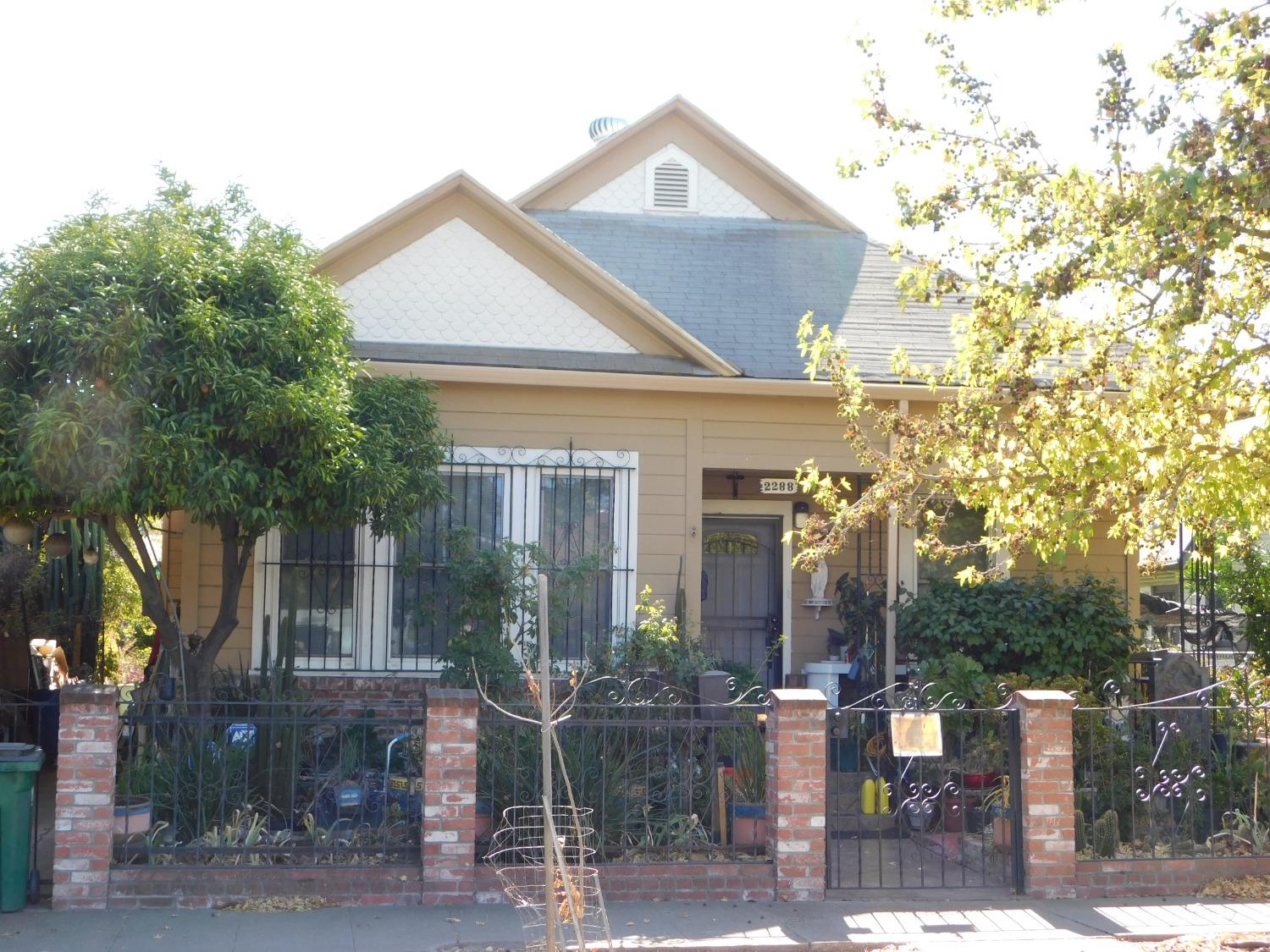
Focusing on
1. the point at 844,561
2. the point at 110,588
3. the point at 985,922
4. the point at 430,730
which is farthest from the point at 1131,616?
the point at 110,588

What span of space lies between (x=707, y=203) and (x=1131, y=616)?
6.43m

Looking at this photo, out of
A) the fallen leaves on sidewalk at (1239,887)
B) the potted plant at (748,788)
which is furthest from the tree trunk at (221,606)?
the fallen leaves on sidewalk at (1239,887)

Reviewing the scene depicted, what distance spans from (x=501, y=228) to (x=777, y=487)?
3695 mm

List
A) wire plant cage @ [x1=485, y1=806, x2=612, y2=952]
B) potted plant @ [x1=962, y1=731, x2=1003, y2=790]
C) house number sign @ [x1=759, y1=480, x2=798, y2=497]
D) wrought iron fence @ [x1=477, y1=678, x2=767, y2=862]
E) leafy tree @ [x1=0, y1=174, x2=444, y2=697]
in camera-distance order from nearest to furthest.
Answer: wire plant cage @ [x1=485, y1=806, x2=612, y2=952] < wrought iron fence @ [x1=477, y1=678, x2=767, y2=862] < leafy tree @ [x1=0, y1=174, x2=444, y2=697] < potted plant @ [x1=962, y1=731, x2=1003, y2=790] < house number sign @ [x1=759, y1=480, x2=798, y2=497]

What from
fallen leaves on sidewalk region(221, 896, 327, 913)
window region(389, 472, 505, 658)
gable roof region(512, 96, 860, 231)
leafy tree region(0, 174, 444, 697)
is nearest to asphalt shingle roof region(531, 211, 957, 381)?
gable roof region(512, 96, 860, 231)

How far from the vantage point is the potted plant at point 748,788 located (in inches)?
301

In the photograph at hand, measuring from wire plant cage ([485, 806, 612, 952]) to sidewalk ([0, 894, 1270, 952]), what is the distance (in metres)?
0.13

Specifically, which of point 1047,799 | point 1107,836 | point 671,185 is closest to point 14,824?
point 1047,799

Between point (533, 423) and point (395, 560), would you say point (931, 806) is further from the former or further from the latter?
point (395, 560)

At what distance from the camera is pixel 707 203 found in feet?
47.4

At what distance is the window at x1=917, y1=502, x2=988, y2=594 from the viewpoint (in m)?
12.0

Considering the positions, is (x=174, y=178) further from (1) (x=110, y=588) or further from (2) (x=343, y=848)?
(1) (x=110, y=588)

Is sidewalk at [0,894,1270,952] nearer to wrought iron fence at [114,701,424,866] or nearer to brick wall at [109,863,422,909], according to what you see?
brick wall at [109,863,422,909]

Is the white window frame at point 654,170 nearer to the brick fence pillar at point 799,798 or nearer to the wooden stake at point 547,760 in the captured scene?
the brick fence pillar at point 799,798
